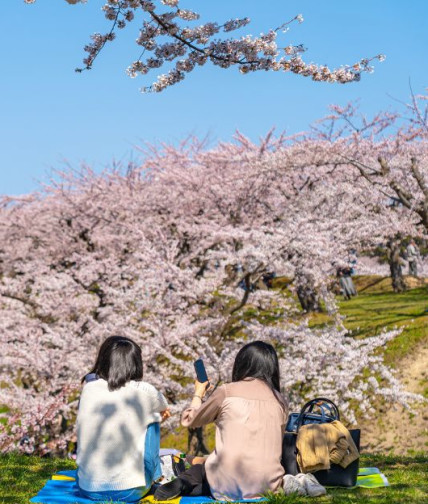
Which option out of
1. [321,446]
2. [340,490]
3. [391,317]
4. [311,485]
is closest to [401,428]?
[391,317]

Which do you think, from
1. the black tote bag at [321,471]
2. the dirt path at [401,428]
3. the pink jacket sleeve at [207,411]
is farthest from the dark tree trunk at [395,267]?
the pink jacket sleeve at [207,411]

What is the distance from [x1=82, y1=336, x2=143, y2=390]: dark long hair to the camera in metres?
4.66

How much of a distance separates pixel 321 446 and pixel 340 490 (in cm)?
50

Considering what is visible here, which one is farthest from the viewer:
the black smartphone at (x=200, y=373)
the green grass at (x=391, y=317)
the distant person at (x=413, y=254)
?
the distant person at (x=413, y=254)

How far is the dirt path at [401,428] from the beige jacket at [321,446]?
23.0ft

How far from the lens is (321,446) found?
4.88m

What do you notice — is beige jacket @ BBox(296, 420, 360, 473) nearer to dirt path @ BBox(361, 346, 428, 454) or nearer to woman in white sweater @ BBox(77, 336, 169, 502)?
woman in white sweater @ BBox(77, 336, 169, 502)

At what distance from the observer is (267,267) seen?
40.7ft

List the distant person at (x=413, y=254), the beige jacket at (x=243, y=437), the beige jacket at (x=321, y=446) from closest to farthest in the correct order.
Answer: the beige jacket at (x=243, y=437)
the beige jacket at (x=321, y=446)
the distant person at (x=413, y=254)

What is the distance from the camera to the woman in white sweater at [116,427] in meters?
4.65

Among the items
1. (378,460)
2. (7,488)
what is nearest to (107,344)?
(7,488)

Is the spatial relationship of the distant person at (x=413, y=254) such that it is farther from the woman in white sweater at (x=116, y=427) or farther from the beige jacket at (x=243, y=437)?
the woman in white sweater at (x=116, y=427)

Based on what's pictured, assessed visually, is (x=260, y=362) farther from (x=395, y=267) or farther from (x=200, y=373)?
(x=395, y=267)

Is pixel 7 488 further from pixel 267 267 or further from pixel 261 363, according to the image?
pixel 267 267
